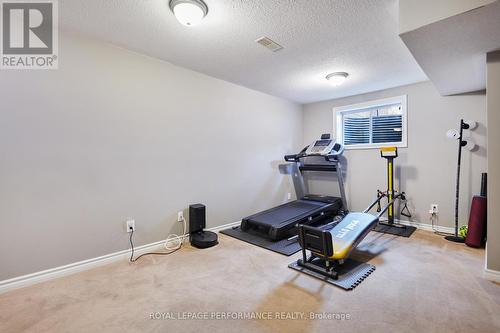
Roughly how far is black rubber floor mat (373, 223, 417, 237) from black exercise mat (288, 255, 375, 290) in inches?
52.4

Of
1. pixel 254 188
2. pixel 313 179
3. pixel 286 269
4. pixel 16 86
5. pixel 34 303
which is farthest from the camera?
pixel 313 179

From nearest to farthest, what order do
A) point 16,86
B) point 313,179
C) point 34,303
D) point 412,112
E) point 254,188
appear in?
point 34,303 → point 16,86 → point 412,112 → point 254,188 → point 313,179

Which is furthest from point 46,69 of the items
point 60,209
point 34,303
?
point 34,303

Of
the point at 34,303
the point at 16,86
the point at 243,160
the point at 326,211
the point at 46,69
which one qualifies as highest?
the point at 46,69

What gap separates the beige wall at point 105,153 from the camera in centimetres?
204

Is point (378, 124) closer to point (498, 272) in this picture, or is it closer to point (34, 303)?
point (498, 272)

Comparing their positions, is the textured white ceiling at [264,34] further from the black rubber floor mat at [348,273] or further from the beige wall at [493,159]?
the black rubber floor mat at [348,273]

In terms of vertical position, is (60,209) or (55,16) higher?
(55,16)

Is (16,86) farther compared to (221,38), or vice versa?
(221,38)

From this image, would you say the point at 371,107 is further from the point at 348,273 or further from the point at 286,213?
the point at 348,273

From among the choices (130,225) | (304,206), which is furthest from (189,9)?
(304,206)

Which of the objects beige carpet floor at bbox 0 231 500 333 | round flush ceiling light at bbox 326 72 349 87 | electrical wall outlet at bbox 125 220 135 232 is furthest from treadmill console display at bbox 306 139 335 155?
electrical wall outlet at bbox 125 220 135 232

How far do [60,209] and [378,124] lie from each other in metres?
4.73

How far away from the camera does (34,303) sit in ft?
5.95
